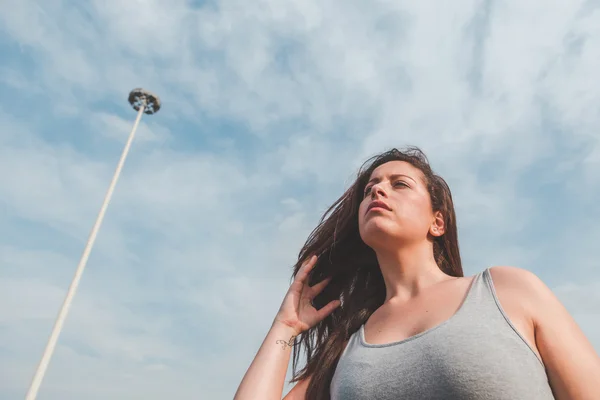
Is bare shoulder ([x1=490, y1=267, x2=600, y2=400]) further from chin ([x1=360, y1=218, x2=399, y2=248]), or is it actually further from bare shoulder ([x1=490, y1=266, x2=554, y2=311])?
chin ([x1=360, y1=218, x2=399, y2=248])

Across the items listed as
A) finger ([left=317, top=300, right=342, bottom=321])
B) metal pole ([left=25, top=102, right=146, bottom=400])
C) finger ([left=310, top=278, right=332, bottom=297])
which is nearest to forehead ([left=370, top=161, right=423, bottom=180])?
finger ([left=310, top=278, right=332, bottom=297])

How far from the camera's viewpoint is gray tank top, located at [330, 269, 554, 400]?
243 centimetres

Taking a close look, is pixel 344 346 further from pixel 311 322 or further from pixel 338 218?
pixel 338 218

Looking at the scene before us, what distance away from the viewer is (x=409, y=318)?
3.23 meters

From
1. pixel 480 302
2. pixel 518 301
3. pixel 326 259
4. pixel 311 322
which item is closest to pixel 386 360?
pixel 480 302

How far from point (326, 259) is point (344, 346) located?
103 cm

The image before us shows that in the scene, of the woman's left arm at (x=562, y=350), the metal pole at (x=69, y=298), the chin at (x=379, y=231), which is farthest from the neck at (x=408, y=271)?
the metal pole at (x=69, y=298)

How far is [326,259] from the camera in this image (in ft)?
14.9

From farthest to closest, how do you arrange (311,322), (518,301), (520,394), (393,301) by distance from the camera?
(311,322) < (393,301) < (518,301) < (520,394)

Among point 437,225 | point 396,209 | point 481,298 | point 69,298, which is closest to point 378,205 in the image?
point 396,209

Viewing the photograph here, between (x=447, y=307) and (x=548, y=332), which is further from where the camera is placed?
(x=447, y=307)

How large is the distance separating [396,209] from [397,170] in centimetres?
58

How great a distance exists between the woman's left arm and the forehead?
168 cm

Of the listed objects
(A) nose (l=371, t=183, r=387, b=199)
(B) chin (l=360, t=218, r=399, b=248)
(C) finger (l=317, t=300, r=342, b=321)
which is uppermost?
(A) nose (l=371, t=183, r=387, b=199)
